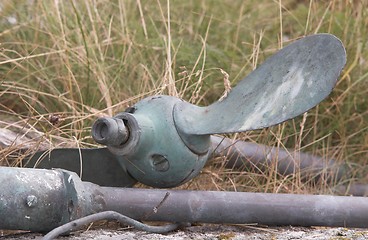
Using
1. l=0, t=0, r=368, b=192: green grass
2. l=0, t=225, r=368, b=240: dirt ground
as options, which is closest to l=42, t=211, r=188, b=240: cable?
l=0, t=225, r=368, b=240: dirt ground

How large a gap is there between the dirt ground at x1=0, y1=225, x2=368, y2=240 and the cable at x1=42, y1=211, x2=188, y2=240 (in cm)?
1

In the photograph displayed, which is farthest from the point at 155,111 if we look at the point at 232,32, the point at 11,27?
the point at 232,32

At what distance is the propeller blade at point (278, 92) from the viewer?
1.75 m

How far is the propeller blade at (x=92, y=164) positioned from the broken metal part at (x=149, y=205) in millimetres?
149

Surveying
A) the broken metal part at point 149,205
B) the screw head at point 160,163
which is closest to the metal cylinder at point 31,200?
the broken metal part at point 149,205

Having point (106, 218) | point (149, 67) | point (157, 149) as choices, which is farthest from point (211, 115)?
point (149, 67)

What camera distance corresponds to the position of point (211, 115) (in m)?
1.88

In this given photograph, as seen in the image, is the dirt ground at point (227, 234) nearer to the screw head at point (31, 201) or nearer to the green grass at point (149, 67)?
the screw head at point (31, 201)

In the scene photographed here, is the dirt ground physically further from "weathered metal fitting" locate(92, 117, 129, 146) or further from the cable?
"weathered metal fitting" locate(92, 117, 129, 146)

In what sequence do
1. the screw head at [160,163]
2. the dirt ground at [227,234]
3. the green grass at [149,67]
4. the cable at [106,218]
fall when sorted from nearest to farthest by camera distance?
the cable at [106,218], the dirt ground at [227,234], the screw head at [160,163], the green grass at [149,67]

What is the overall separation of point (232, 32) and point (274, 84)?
134 cm

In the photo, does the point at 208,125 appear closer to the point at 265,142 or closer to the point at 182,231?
the point at 182,231

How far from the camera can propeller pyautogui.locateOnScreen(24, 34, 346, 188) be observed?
1.76 metres

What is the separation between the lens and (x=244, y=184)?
2281 mm
